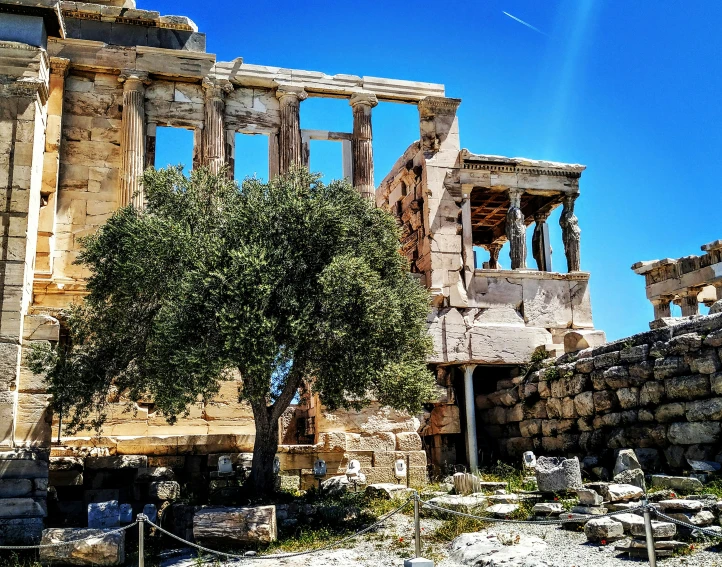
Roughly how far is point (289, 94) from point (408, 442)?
30.9ft

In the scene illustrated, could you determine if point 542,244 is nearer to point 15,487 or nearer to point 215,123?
point 215,123

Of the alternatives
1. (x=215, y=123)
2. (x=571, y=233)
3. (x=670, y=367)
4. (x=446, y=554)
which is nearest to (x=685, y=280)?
(x=571, y=233)

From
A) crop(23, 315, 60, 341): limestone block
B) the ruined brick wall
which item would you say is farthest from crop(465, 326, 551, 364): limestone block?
crop(23, 315, 60, 341): limestone block

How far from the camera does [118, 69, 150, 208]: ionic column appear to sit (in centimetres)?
1836

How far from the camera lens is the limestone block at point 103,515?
421 inches

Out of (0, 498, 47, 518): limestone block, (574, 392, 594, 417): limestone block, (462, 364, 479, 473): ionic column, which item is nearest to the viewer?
(0, 498, 47, 518): limestone block

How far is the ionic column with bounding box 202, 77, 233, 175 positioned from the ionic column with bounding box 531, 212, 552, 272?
8519 mm

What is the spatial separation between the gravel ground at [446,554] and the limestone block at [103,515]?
115cm

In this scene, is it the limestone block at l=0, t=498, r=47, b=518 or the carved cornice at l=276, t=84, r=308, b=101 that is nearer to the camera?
the limestone block at l=0, t=498, r=47, b=518

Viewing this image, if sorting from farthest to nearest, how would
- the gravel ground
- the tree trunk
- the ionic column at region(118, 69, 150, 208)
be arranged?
the ionic column at region(118, 69, 150, 208) → the tree trunk → the gravel ground

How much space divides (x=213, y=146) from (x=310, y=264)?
8.11 meters

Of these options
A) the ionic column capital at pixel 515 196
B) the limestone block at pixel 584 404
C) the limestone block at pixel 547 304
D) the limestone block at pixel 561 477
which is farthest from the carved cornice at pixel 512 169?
the limestone block at pixel 561 477

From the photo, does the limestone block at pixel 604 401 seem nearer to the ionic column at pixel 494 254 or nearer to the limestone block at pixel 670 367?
the limestone block at pixel 670 367

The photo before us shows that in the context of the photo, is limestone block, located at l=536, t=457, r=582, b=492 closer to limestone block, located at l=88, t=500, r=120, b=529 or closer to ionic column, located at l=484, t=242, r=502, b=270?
limestone block, located at l=88, t=500, r=120, b=529
